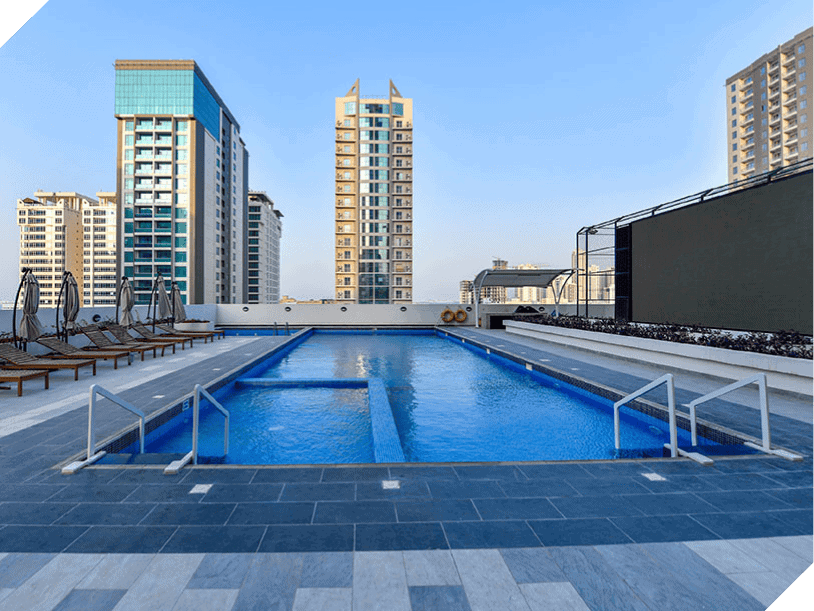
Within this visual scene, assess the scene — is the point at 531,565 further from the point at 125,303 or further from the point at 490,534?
the point at 125,303

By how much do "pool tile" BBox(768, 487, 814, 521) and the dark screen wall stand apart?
689cm

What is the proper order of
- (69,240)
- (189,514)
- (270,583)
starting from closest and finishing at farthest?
Result: 1. (270,583)
2. (189,514)
3. (69,240)

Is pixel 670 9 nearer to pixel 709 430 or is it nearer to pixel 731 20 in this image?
pixel 731 20

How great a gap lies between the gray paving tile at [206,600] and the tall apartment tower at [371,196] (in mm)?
45536

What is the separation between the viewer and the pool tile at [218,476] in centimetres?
340

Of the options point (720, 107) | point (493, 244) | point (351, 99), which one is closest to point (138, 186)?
point (351, 99)

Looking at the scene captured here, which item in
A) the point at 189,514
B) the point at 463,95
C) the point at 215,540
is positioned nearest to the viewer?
the point at 215,540

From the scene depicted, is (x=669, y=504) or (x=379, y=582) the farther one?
(x=669, y=504)

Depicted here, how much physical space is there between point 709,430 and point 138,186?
51.8 m

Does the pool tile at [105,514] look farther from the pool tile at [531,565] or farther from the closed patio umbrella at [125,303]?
the closed patio umbrella at [125,303]

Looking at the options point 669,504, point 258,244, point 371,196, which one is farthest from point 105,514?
point 258,244

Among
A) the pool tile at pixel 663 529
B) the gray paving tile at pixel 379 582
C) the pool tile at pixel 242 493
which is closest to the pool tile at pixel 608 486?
the pool tile at pixel 663 529

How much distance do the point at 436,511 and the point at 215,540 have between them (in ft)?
4.51

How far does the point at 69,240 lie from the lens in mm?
100562
